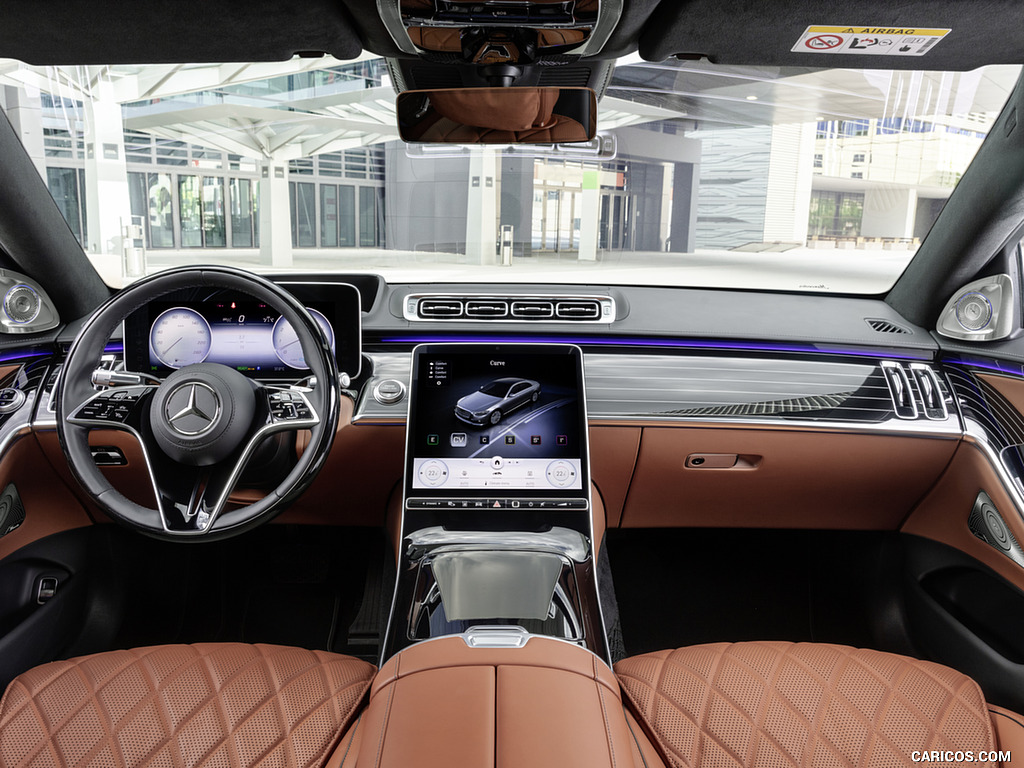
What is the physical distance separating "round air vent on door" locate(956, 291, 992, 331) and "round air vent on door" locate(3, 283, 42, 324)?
300 cm

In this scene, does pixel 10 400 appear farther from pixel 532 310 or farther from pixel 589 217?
pixel 589 217

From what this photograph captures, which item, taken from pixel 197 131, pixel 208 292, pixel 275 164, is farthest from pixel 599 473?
pixel 197 131

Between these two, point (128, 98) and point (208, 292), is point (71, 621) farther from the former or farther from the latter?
point (128, 98)

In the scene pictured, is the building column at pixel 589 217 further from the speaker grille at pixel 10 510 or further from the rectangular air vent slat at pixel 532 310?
the speaker grille at pixel 10 510

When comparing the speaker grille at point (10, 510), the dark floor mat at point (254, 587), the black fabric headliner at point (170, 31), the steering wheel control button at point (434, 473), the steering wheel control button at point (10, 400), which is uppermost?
the black fabric headliner at point (170, 31)

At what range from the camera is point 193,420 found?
1.43 m

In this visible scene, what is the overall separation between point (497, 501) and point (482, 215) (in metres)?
1.50

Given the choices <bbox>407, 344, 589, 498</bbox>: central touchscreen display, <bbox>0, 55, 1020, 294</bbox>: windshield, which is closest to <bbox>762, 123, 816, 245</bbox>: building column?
<bbox>0, 55, 1020, 294</bbox>: windshield

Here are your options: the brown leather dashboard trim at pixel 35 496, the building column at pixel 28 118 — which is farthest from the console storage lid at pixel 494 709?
the building column at pixel 28 118

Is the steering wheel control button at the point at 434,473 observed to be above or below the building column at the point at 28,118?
below

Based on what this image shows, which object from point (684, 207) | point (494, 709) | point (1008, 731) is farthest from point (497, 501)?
point (684, 207)

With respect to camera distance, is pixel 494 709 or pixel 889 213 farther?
pixel 889 213

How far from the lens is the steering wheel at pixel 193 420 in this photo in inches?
56.7
